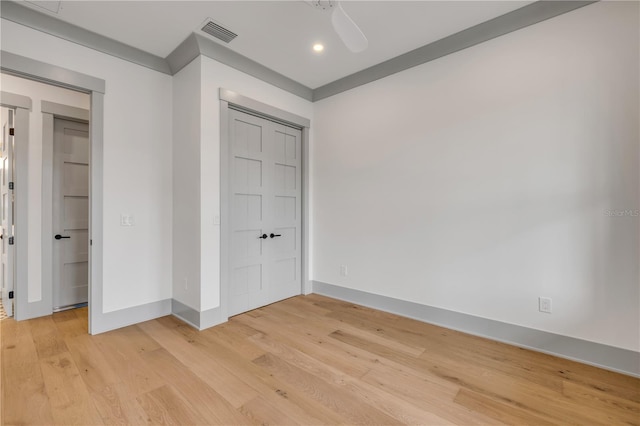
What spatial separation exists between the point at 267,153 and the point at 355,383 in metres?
2.61

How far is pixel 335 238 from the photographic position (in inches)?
147

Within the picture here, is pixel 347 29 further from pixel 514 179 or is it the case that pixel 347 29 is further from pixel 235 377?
pixel 235 377

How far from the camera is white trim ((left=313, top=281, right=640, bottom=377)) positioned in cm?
202

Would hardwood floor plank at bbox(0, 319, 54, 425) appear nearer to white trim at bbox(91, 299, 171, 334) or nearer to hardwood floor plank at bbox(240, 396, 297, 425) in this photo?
white trim at bbox(91, 299, 171, 334)

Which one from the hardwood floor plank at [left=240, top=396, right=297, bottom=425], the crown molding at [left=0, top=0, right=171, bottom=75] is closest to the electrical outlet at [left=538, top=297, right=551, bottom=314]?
the hardwood floor plank at [left=240, top=396, right=297, bottom=425]

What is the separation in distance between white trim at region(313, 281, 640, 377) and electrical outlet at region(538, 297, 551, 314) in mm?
177

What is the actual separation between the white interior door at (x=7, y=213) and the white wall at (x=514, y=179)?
372cm

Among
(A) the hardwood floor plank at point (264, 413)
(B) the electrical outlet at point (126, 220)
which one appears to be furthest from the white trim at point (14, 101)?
(A) the hardwood floor plank at point (264, 413)

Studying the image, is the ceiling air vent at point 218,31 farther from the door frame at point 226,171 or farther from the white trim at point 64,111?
the white trim at point 64,111

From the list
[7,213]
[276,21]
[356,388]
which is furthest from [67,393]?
[276,21]

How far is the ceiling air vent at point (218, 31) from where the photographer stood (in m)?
2.52

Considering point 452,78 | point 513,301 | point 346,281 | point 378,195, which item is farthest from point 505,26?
point 346,281

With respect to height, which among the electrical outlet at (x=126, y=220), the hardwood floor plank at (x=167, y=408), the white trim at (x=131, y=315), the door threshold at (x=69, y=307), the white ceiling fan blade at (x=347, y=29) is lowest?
the hardwood floor plank at (x=167, y=408)

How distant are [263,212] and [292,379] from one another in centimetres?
195
